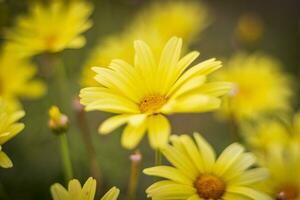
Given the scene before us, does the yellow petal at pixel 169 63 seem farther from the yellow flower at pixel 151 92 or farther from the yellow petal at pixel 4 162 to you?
the yellow petal at pixel 4 162

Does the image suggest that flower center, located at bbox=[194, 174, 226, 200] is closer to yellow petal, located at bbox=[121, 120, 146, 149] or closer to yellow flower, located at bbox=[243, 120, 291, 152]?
yellow petal, located at bbox=[121, 120, 146, 149]

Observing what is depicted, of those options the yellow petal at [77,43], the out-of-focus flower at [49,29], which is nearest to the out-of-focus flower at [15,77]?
the out-of-focus flower at [49,29]

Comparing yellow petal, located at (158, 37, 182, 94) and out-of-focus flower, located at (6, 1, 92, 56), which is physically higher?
out-of-focus flower, located at (6, 1, 92, 56)

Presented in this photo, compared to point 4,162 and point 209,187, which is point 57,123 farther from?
point 209,187

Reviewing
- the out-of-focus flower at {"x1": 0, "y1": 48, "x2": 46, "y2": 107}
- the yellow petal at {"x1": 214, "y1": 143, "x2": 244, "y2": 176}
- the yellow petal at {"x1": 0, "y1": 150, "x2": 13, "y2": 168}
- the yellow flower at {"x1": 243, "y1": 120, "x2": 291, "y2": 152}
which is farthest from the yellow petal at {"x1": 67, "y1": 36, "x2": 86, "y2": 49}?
the yellow flower at {"x1": 243, "y1": 120, "x2": 291, "y2": 152}

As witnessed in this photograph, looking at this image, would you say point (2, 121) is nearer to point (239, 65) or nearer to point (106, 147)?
point (106, 147)

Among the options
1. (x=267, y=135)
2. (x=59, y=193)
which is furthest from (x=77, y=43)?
(x=267, y=135)
